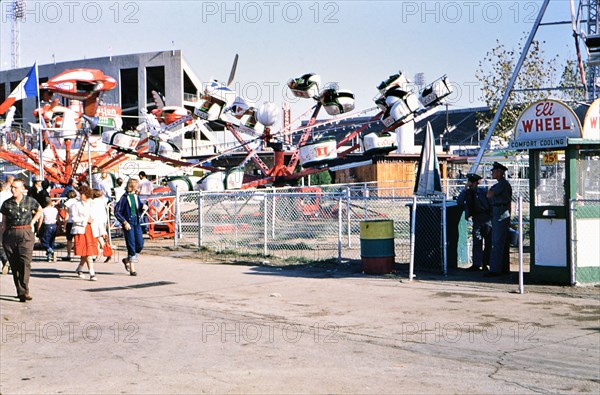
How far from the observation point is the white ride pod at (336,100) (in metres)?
25.6

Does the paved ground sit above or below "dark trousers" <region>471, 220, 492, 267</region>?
below

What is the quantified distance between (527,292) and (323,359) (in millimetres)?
4942

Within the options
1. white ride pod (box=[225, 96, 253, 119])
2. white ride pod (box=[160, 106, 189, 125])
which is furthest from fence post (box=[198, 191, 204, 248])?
white ride pod (box=[160, 106, 189, 125])

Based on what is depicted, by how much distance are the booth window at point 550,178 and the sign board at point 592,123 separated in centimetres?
60

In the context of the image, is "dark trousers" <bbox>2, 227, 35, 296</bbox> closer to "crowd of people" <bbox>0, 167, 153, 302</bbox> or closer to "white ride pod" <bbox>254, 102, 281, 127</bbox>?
"crowd of people" <bbox>0, 167, 153, 302</bbox>

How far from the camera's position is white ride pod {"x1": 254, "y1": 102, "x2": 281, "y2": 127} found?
2534 centimetres

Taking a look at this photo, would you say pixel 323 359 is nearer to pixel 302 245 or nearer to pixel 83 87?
pixel 302 245

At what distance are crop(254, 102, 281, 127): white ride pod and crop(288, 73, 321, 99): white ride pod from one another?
905 millimetres

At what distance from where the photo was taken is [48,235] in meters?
16.3

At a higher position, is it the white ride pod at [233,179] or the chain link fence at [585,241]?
the white ride pod at [233,179]

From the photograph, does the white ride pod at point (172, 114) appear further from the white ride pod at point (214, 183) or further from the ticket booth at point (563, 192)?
the ticket booth at point (563, 192)

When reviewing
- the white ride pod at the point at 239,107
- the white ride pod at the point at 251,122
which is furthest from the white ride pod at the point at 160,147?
the white ride pod at the point at 251,122

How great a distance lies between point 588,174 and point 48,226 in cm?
1066

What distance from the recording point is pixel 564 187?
11.7m
